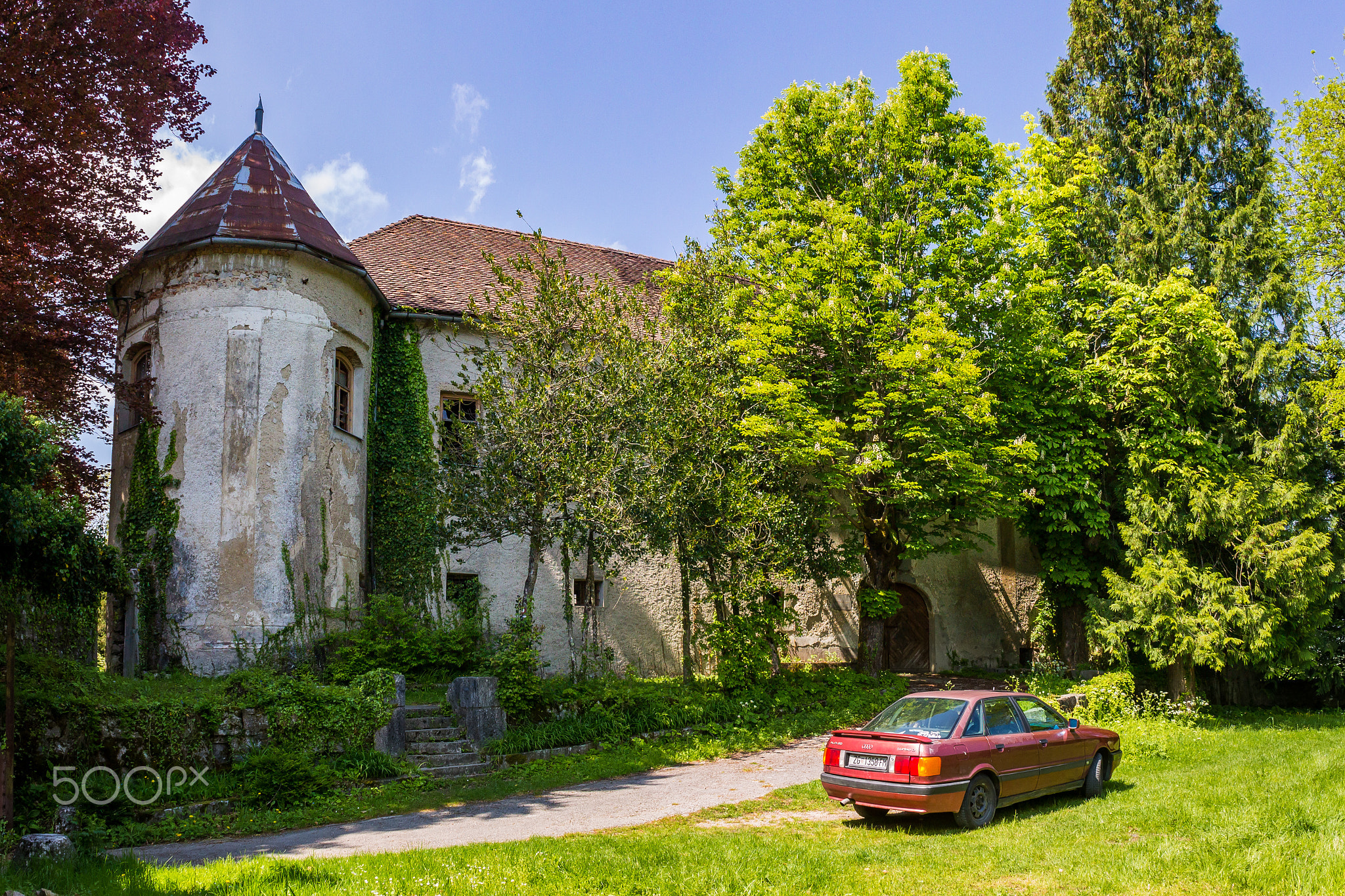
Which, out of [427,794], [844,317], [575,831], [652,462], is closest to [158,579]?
[427,794]

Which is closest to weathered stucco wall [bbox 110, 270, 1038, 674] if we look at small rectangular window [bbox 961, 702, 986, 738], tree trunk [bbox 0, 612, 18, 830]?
tree trunk [bbox 0, 612, 18, 830]

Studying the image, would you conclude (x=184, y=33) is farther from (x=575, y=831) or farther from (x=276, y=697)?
(x=575, y=831)

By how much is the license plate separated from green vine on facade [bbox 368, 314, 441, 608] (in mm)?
8627

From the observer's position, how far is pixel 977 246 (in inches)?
703

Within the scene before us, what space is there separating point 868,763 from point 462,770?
597 cm

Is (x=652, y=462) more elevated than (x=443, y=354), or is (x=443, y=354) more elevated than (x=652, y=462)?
(x=443, y=354)

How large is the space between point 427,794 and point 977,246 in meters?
14.2

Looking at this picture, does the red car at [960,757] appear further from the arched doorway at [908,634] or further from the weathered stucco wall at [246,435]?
the arched doorway at [908,634]

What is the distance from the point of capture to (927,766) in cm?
836

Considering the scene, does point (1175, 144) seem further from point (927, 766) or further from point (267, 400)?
point (267, 400)

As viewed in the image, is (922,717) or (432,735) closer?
(922,717)

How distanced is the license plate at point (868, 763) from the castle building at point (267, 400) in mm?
7376

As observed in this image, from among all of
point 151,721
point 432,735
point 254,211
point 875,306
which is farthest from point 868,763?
point 254,211

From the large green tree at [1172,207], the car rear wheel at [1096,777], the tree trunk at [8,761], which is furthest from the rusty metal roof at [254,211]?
the large green tree at [1172,207]
